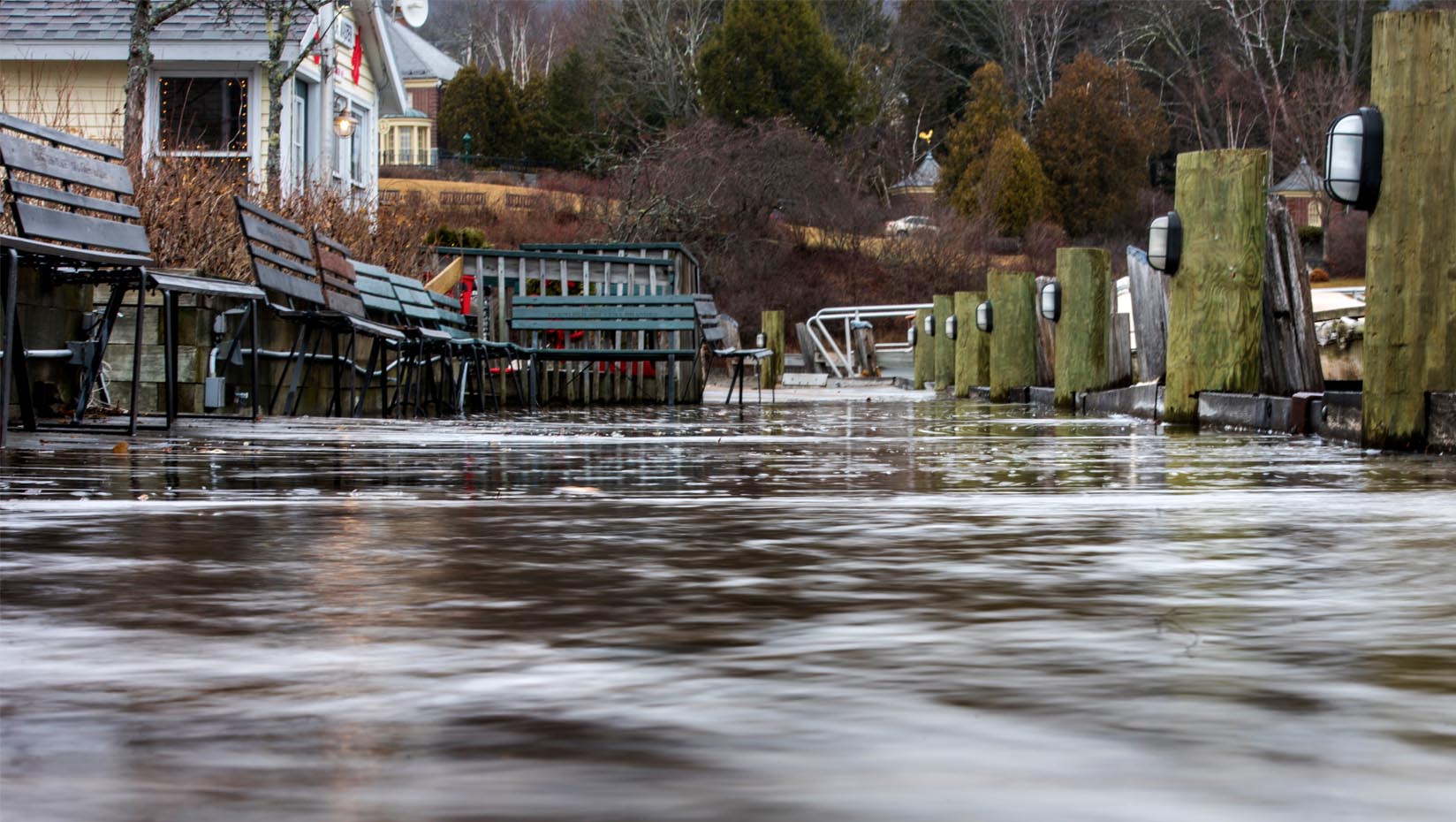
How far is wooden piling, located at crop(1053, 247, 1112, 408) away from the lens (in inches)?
446

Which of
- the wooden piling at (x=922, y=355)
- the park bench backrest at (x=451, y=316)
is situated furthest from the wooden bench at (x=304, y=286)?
the wooden piling at (x=922, y=355)

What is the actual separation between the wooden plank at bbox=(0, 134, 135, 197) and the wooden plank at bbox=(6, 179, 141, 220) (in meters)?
0.04

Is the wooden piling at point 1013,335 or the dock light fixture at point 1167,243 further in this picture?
the wooden piling at point 1013,335

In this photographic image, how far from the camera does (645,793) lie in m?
0.75

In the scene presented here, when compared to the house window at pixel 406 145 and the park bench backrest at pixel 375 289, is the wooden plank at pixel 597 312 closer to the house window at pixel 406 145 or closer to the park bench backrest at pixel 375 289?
the park bench backrest at pixel 375 289

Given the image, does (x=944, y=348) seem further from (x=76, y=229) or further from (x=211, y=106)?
(x=76, y=229)

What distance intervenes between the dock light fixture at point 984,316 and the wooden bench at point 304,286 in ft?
24.5

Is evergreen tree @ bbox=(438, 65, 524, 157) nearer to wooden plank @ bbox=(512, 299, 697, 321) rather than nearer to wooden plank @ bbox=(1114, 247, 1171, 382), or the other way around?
wooden plank @ bbox=(512, 299, 697, 321)

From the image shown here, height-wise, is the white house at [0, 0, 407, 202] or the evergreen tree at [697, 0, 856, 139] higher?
the evergreen tree at [697, 0, 856, 139]

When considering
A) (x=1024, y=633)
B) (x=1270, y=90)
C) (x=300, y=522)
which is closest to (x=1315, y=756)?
(x=1024, y=633)

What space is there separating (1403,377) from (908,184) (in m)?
56.4

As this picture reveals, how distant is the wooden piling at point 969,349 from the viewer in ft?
56.5

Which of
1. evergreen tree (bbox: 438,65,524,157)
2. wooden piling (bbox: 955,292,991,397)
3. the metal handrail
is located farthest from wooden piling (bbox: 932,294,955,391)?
evergreen tree (bbox: 438,65,524,157)

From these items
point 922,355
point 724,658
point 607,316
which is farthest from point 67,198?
point 922,355
